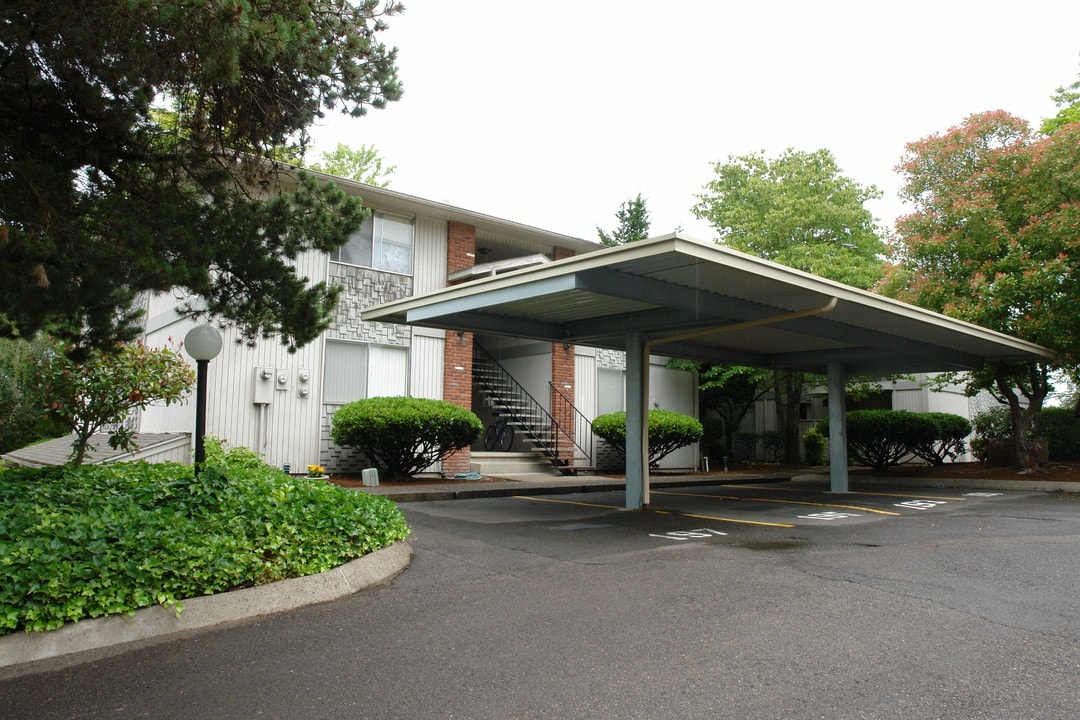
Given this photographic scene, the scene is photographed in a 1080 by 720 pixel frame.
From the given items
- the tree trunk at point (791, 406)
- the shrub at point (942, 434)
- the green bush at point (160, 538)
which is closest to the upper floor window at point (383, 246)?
the green bush at point (160, 538)

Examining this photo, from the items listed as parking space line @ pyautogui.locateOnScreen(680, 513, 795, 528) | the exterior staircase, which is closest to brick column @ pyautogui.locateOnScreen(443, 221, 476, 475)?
the exterior staircase

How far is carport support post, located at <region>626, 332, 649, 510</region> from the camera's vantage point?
11.0 m

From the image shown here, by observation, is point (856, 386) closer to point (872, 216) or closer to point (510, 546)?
point (872, 216)

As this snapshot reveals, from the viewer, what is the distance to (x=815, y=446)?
24.0m

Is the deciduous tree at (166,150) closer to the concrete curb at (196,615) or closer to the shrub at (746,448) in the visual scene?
the concrete curb at (196,615)

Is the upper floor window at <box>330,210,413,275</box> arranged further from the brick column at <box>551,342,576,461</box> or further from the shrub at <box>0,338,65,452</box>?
the shrub at <box>0,338,65,452</box>

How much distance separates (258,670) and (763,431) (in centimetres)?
2341

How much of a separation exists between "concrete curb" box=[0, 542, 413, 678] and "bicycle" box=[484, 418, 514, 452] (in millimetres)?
12195

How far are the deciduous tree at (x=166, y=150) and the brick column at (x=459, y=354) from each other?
29.8 ft

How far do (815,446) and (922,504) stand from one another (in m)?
12.2

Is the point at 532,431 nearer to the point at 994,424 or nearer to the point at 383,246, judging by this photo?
the point at 383,246

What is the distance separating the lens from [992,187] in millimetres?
16219

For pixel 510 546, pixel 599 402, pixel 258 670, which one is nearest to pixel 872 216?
pixel 599 402

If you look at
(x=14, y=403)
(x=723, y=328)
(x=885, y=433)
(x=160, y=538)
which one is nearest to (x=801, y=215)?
(x=885, y=433)
